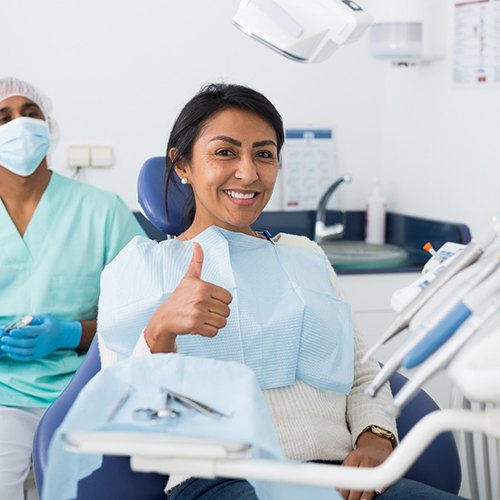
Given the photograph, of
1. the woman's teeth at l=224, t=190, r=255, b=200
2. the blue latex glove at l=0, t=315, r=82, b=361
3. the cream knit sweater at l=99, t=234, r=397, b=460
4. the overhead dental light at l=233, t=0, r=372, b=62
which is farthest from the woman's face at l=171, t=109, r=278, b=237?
the blue latex glove at l=0, t=315, r=82, b=361

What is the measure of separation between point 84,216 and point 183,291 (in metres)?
0.95

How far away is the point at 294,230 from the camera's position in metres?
2.87

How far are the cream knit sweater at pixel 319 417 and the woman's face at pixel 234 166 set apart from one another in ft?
1.04

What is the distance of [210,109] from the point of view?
1.62 metres

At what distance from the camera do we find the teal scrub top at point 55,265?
198 cm

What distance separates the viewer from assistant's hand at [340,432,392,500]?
1370 mm

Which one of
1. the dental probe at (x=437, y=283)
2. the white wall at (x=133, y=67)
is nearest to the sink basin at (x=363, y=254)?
the white wall at (x=133, y=67)

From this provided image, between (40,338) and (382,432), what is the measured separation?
0.80m

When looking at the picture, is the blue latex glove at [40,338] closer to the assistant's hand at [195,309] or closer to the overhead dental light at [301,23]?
the assistant's hand at [195,309]

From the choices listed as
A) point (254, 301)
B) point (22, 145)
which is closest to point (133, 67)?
point (22, 145)

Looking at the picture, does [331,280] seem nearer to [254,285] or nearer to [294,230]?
[254,285]

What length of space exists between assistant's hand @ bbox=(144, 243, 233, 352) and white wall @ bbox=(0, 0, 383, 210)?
60.3 inches

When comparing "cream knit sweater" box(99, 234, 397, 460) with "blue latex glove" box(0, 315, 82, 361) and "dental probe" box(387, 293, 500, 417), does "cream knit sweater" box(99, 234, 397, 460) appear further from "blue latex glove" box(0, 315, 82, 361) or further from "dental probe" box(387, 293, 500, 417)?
"dental probe" box(387, 293, 500, 417)

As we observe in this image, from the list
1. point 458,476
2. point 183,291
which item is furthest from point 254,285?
point 458,476
